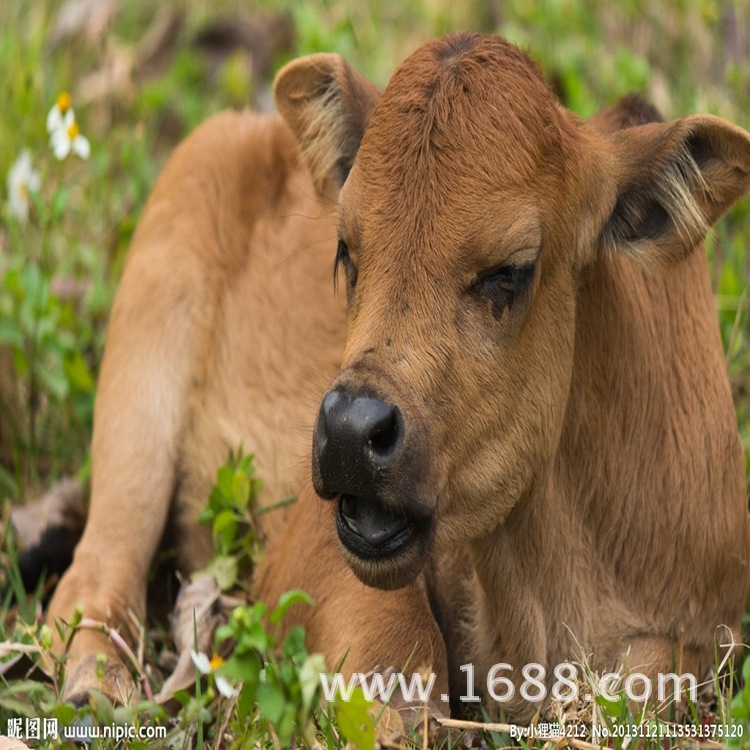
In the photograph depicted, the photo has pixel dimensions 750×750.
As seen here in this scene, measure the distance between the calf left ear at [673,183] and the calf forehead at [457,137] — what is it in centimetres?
29

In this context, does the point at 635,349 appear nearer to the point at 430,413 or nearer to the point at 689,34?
the point at 430,413

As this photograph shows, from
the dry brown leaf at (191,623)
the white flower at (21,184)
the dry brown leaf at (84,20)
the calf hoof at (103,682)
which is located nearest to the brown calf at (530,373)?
the dry brown leaf at (191,623)

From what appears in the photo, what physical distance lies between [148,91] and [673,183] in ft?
16.8

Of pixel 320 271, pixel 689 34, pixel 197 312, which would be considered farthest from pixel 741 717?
pixel 689 34

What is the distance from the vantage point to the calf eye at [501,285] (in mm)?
3953

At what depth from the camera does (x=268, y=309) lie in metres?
6.08

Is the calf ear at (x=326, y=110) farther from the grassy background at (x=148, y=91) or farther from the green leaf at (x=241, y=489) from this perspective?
the grassy background at (x=148, y=91)

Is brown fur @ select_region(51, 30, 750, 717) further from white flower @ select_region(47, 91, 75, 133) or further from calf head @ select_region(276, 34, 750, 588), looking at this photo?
white flower @ select_region(47, 91, 75, 133)

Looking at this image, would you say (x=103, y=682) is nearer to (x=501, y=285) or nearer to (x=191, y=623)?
(x=191, y=623)

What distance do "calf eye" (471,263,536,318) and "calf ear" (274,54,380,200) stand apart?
3.66 feet

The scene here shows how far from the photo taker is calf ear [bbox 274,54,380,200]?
4.84m

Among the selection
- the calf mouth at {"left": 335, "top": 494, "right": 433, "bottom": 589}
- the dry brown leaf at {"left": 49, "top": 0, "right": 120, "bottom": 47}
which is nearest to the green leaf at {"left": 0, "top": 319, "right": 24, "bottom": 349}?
the calf mouth at {"left": 335, "top": 494, "right": 433, "bottom": 589}

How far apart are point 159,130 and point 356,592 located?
4988 millimetres

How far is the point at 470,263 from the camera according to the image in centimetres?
391
